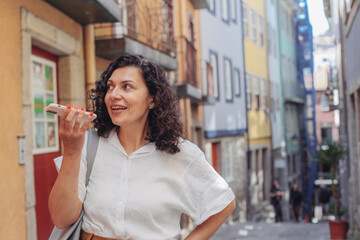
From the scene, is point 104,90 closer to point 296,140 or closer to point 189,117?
point 189,117

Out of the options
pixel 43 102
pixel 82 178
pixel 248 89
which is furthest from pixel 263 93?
pixel 82 178

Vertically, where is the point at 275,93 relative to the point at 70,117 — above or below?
above

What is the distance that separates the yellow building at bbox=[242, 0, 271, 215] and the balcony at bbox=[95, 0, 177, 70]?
31.0ft

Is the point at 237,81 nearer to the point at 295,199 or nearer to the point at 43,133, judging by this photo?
the point at 295,199

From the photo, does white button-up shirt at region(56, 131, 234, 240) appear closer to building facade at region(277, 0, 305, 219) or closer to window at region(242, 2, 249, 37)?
window at region(242, 2, 249, 37)

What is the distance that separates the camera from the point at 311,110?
95.9ft

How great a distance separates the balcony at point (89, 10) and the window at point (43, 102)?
0.57m

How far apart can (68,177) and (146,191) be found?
0.28 m

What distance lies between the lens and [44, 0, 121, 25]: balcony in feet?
18.3

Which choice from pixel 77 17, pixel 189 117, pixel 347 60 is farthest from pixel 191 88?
pixel 77 17

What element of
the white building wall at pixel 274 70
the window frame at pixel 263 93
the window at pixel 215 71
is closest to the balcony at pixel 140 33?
the window at pixel 215 71

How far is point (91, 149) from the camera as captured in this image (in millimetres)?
1962

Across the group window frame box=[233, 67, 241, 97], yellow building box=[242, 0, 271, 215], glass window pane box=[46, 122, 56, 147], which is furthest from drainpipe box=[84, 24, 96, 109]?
yellow building box=[242, 0, 271, 215]

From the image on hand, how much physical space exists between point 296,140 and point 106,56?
68.9ft
